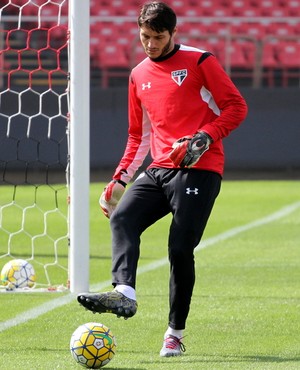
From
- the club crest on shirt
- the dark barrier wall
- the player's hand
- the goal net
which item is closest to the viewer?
the club crest on shirt

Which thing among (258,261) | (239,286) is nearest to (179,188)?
(239,286)

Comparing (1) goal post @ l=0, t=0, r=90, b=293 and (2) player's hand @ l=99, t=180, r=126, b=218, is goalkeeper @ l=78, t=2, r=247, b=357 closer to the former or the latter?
(2) player's hand @ l=99, t=180, r=126, b=218

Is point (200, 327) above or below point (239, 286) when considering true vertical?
above

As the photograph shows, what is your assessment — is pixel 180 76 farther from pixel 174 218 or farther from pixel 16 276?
pixel 16 276

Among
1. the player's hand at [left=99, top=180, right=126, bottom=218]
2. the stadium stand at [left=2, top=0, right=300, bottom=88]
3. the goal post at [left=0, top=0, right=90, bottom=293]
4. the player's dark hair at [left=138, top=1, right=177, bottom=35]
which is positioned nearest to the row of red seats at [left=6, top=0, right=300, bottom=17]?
the stadium stand at [left=2, top=0, right=300, bottom=88]

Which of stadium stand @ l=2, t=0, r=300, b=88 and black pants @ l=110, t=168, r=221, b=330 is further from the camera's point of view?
stadium stand @ l=2, t=0, r=300, b=88

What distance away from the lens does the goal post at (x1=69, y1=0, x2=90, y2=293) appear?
7965mm

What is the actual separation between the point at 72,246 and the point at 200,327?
160 cm

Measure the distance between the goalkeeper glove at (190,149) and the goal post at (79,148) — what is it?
2.49 metres

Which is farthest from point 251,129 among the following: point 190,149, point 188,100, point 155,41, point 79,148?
point 190,149

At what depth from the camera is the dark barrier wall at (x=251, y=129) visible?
2183cm

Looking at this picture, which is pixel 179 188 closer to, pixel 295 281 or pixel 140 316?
pixel 140 316

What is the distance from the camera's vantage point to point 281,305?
7.66m

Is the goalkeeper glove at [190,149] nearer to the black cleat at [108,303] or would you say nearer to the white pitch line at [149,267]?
the black cleat at [108,303]
